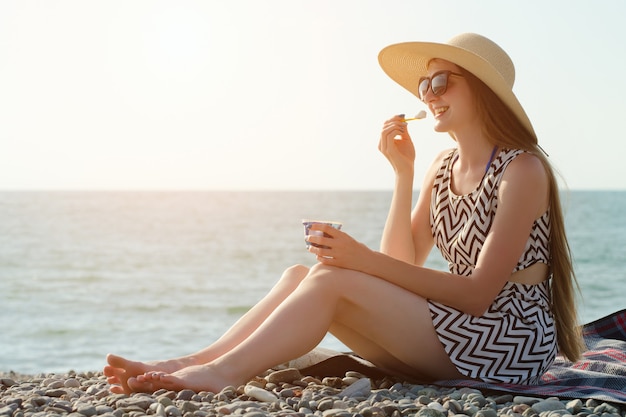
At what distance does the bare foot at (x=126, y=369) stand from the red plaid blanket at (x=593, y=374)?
133cm

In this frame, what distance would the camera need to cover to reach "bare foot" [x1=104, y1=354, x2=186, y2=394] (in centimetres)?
378

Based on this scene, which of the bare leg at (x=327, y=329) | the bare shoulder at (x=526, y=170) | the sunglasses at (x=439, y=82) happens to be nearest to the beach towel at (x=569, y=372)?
the bare leg at (x=327, y=329)

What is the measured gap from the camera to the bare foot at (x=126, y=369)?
3775 millimetres

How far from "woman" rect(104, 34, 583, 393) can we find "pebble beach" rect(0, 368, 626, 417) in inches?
5.3

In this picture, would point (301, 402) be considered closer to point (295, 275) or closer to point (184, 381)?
point (184, 381)

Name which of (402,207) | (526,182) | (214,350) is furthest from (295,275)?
(526,182)

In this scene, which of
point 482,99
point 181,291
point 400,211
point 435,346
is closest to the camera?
point 435,346

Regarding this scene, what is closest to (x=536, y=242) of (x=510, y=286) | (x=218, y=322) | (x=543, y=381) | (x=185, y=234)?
(x=510, y=286)

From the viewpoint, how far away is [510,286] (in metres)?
4.21

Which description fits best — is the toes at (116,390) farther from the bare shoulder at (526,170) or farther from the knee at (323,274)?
the bare shoulder at (526,170)

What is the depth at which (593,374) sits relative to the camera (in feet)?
14.2

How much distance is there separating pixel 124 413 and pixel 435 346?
1538 mm

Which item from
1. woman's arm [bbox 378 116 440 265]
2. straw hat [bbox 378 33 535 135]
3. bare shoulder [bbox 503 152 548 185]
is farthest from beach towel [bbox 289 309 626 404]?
straw hat [bbox 378 33 535 135]

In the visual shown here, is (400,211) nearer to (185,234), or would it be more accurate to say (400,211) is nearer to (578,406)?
(578,406)
